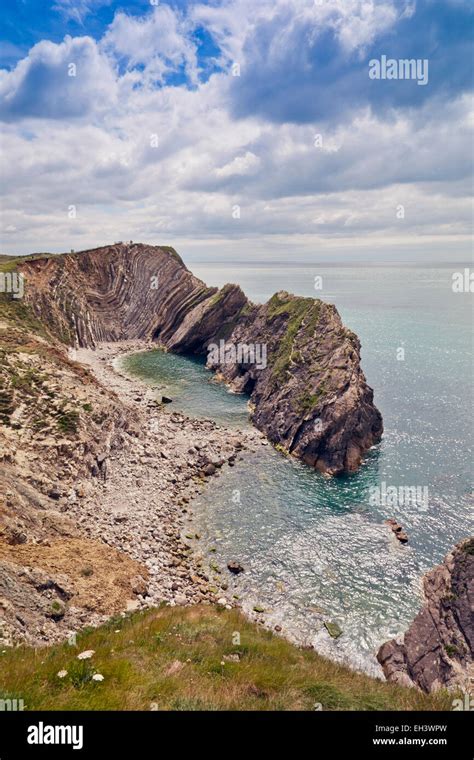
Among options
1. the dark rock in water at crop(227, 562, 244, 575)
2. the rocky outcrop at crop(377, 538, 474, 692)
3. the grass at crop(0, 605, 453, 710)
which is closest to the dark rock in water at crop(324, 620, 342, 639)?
the rocky outcrop at crop(377, 538, 474, 692)

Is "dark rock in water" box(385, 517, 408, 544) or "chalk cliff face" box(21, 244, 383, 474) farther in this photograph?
"chalk cliff face" box(21, 244, 383, 474)

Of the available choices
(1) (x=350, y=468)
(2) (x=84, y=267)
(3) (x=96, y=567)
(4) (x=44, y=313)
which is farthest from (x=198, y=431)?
(2) (x=84, y=267)

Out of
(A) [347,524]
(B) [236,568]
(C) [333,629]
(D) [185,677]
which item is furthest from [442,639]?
(D) [185,677]

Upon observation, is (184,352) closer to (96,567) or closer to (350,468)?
(350,468)

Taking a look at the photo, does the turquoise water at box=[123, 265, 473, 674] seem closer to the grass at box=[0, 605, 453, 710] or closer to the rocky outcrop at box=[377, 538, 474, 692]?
the rocky outcrop at box=[377, 538, 474, 692]
